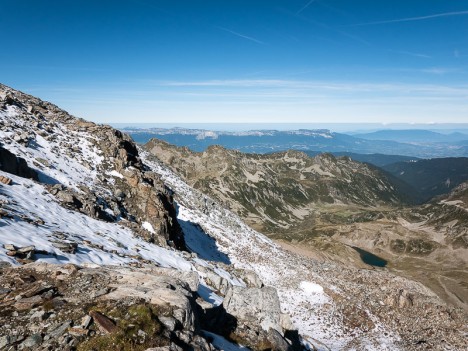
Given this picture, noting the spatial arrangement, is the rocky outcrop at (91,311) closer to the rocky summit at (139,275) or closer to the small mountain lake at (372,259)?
the rocky summit at (139,275)

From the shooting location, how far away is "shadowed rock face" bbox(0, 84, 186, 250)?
31781 mm

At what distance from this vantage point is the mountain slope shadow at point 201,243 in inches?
1726

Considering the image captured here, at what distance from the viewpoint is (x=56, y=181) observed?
111ft

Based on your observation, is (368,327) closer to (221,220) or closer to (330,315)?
(330,315)

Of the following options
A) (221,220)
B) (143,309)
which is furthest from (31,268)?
(221,220)

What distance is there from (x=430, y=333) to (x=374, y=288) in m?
12.1

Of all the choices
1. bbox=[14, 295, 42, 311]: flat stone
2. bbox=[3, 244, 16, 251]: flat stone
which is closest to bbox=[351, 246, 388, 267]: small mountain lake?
bbox=[3, 244, 16, 251]: flat stone

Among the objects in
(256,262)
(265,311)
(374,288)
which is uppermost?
(265,311)

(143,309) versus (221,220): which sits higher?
(143,309)

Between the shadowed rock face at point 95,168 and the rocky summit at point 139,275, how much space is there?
0.19 meters

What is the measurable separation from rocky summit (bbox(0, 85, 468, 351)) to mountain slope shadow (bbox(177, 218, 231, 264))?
245 mm

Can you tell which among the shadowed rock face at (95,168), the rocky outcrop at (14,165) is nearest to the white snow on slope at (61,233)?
the shadowed rock face at (95,168)

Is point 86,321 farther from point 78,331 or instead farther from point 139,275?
point 139,275

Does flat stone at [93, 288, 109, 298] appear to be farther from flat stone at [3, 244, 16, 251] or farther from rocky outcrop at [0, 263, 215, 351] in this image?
flat stone at [3, 244, 16, 251]
